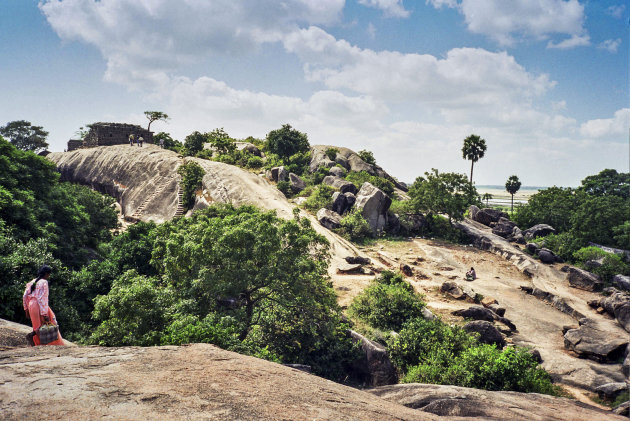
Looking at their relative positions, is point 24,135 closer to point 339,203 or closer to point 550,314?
point 339,203

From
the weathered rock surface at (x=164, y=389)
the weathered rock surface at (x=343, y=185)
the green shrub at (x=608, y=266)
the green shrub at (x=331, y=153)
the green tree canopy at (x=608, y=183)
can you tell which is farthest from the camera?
the green tree canopy at (x=608, y=183)

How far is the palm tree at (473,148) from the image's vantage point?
57.6 m

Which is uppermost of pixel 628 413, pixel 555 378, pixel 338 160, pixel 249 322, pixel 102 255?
pixel 338 160

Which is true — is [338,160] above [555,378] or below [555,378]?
above

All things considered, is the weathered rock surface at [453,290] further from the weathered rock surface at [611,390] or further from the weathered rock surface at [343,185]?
the weathered rock surface at [343,185]

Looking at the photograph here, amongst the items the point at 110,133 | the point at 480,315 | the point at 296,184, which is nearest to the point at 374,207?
the point at 296,184

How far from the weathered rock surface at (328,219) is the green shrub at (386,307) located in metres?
16.6

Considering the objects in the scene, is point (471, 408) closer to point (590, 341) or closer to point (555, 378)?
point (555, 378)

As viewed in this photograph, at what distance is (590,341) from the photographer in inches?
781

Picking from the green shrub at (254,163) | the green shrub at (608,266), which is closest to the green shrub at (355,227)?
the green shrub at (608,266)

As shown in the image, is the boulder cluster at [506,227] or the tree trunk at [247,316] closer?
the tree trunk at [247,316]

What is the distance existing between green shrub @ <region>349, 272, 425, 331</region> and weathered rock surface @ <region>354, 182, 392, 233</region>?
1901 centimetres

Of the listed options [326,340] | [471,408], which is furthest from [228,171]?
[471,408]

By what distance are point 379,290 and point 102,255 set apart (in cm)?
2001
